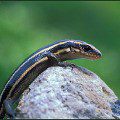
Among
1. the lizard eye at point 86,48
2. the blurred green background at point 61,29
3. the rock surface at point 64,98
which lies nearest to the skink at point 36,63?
the lizard eye at point 86,48

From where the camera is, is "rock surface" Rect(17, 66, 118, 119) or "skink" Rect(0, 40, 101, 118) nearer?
"rock surface" Rect(17, 66, 118, 119)

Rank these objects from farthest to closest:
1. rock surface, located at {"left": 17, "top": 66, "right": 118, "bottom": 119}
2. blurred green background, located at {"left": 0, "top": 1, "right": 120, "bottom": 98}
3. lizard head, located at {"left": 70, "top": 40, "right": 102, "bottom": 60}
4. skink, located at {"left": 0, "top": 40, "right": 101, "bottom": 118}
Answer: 1. blurred green background, located at {"left": 0, "top": 1, "right": 120, "bottom": 98}
2. lizard head, located at {"left": 70, "top": 40, "right": 102, "bottom": 60}
3. skink, located at {"left": 0, "top": 40, "right": 101, "bottom": 118}
4. rock surface, located at {"left": 17, "top": 66, "right": 118, "bottom": 119}

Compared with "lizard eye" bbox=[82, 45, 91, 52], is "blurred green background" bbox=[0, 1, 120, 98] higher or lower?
higher

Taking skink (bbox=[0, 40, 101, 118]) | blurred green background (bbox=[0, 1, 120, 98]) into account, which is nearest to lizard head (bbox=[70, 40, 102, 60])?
skink (bbox=[0, 40, 101, 118])

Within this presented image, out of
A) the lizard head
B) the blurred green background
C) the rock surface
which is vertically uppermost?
the blurred green background

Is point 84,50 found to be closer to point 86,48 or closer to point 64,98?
point 86,48

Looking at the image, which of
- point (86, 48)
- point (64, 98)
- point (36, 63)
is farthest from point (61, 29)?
point (64, 98)

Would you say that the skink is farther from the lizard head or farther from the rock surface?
the rock surface

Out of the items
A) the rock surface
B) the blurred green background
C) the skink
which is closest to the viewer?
the rock surface
